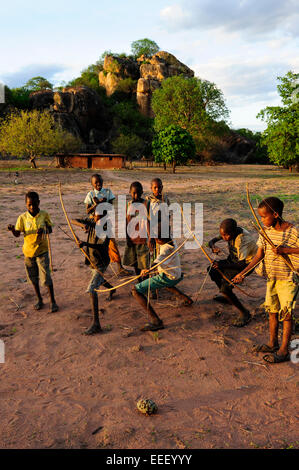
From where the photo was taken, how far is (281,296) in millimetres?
3568

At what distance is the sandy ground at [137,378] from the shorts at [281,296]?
0.60 meters

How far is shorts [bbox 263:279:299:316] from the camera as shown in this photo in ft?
11.5

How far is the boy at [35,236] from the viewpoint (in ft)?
15.3

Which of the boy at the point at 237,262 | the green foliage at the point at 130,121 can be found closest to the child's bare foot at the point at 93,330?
the boy at the point at 237,262

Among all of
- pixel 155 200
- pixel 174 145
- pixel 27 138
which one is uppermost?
pixel 27 138

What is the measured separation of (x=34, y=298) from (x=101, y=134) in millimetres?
45285

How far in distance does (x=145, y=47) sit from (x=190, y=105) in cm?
4762

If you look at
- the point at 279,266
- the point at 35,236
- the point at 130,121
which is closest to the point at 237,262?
the point at 279,266

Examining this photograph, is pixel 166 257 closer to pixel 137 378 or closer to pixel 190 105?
pixel 137 378

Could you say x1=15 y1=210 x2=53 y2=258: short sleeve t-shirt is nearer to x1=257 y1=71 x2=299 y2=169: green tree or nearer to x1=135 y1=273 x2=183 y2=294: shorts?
x1=135 y1=273 x2=183 y2=294: shorts

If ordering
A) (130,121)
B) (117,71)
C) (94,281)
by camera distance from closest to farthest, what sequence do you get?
(94,281)
(130,121)
(117,71)

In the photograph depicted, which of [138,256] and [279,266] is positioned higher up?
[279,266]

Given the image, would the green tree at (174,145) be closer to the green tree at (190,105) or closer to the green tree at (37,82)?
the green tree at (190,105)
